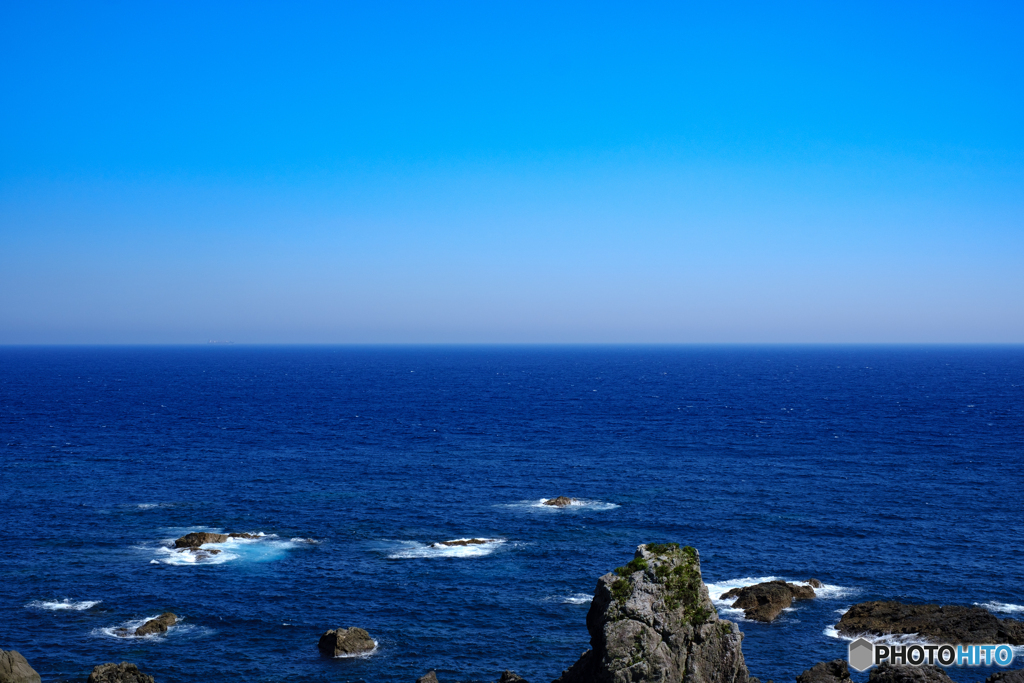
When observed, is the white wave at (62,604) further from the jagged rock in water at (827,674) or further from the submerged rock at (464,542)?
the jagged rock in water at (827,674)

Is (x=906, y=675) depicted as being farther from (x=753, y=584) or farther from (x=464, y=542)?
(x=464, y=542)

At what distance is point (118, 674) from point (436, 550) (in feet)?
117

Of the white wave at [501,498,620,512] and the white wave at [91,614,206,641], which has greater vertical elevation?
the white wave at [501,498,620,512]

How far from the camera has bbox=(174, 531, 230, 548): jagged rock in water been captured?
79.9m

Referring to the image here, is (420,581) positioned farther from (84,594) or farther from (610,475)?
(610,475)

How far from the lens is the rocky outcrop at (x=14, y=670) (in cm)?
4390

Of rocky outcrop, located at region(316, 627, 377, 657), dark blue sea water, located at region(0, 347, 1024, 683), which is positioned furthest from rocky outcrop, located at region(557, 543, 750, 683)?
rocky outcrop, located at region(316, 627, 377, 657)

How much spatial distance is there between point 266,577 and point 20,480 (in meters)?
59.7

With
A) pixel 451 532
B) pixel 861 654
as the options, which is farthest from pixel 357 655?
pixel 861 654

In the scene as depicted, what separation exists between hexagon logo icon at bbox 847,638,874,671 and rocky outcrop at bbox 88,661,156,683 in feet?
161

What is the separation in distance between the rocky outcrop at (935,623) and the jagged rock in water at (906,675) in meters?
18.9

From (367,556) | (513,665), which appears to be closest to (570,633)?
(513,665)

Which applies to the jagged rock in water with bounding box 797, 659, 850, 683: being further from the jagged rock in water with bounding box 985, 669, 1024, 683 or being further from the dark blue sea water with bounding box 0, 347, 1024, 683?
the jagged rock in water with bounding box 985, 669, 1024, 683

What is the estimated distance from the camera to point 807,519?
89.9m
